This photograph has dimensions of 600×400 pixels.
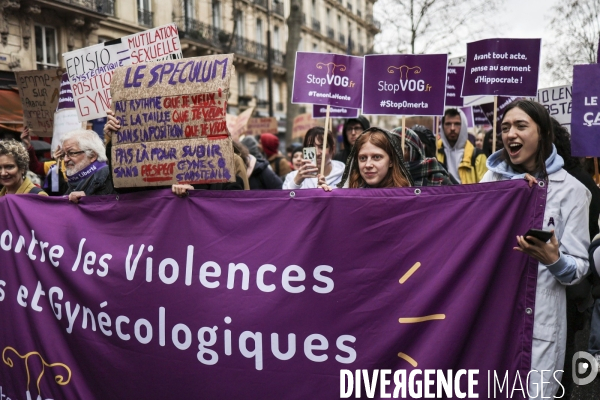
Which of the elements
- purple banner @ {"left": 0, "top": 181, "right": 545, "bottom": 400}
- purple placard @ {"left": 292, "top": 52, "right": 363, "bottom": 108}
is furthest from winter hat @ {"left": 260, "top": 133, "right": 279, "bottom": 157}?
purple banner @ {"left": 0, "top": 181, "right": 545, "bottom": 400}

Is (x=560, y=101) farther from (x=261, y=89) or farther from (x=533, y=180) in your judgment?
(x=261, y=89)

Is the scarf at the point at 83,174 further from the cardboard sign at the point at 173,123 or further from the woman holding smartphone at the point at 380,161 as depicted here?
the woman holding smartphone at the point at 380,161

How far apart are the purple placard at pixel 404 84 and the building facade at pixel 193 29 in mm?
15471

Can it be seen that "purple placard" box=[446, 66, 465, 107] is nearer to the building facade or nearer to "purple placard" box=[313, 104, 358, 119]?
"purple placard" box=[313, 104, 358, 119]

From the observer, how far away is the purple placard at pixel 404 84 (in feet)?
15.3

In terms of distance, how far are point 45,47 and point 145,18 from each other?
5.83 metres

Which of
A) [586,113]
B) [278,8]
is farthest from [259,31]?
[586,113]

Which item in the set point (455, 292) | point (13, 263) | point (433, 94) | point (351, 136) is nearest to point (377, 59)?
point (433, 94)

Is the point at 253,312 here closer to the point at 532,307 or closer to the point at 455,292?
the point at 455,292

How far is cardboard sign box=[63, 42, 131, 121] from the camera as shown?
477 cm

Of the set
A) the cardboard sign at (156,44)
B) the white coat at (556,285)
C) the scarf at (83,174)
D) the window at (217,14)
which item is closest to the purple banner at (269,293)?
the white coat at (556,285)

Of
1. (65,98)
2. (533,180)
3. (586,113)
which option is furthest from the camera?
(65,98)

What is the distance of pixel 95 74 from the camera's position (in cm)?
485

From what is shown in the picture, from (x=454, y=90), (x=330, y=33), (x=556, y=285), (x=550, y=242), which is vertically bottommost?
(x=556, y=285)
